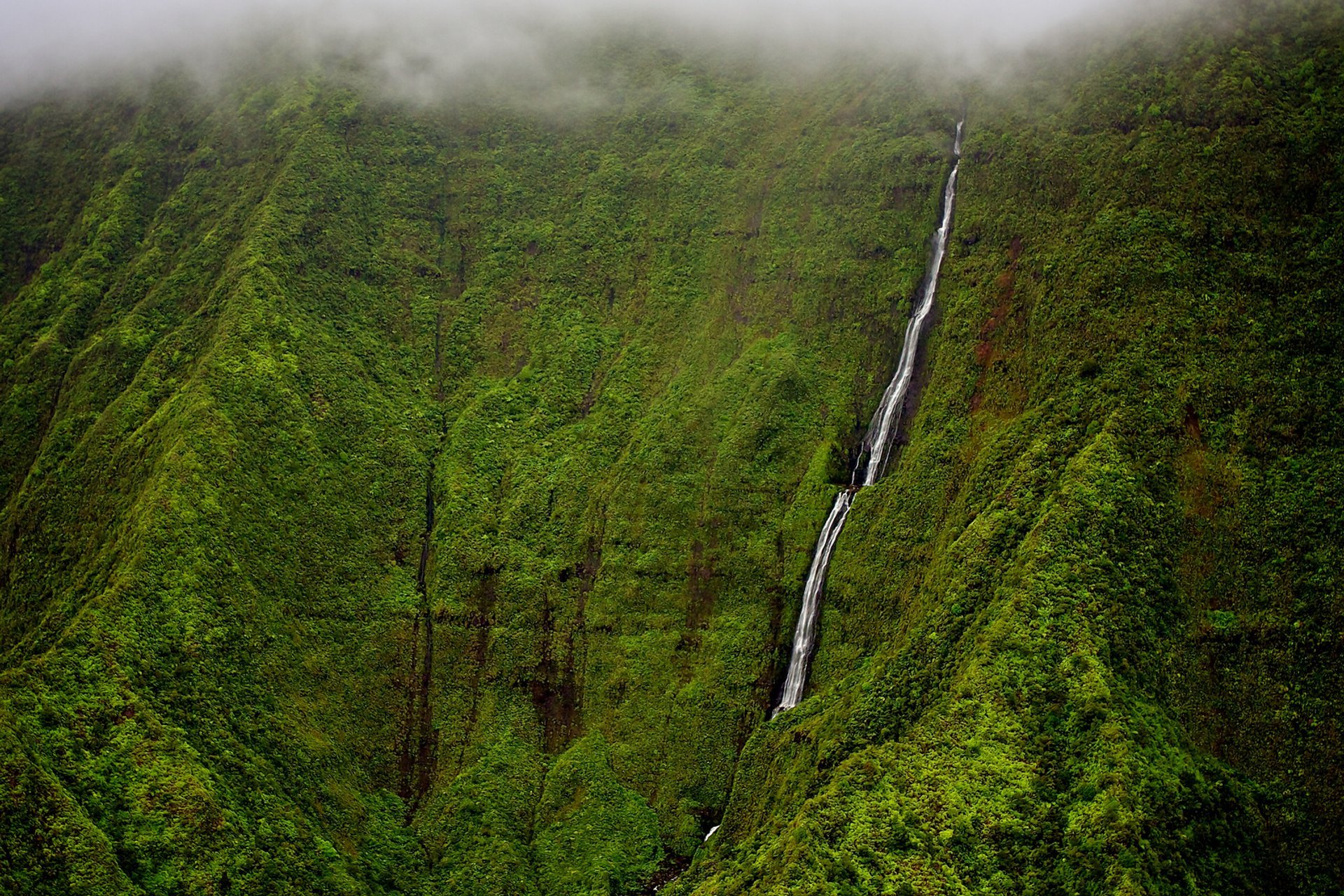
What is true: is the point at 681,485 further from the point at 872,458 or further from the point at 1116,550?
the point at 1116,550

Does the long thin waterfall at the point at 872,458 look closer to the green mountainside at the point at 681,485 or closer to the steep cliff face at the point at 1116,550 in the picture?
the green mountainside at the point at 681,485

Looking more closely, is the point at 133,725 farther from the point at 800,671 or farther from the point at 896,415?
the point at 896,415

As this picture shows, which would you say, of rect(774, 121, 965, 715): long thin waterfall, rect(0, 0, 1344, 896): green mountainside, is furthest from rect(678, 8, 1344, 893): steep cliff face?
rect(774, 121, 965, 715): long thin waterfall

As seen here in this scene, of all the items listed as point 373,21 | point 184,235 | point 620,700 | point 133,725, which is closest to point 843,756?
point 620,700

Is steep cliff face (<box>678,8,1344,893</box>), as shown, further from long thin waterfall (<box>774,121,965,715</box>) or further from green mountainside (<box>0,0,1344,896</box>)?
long thin waterfall (<box>774,121,965,715</box>)

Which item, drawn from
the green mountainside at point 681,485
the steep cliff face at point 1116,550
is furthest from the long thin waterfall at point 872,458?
the steep cliff face at point 1116,550
